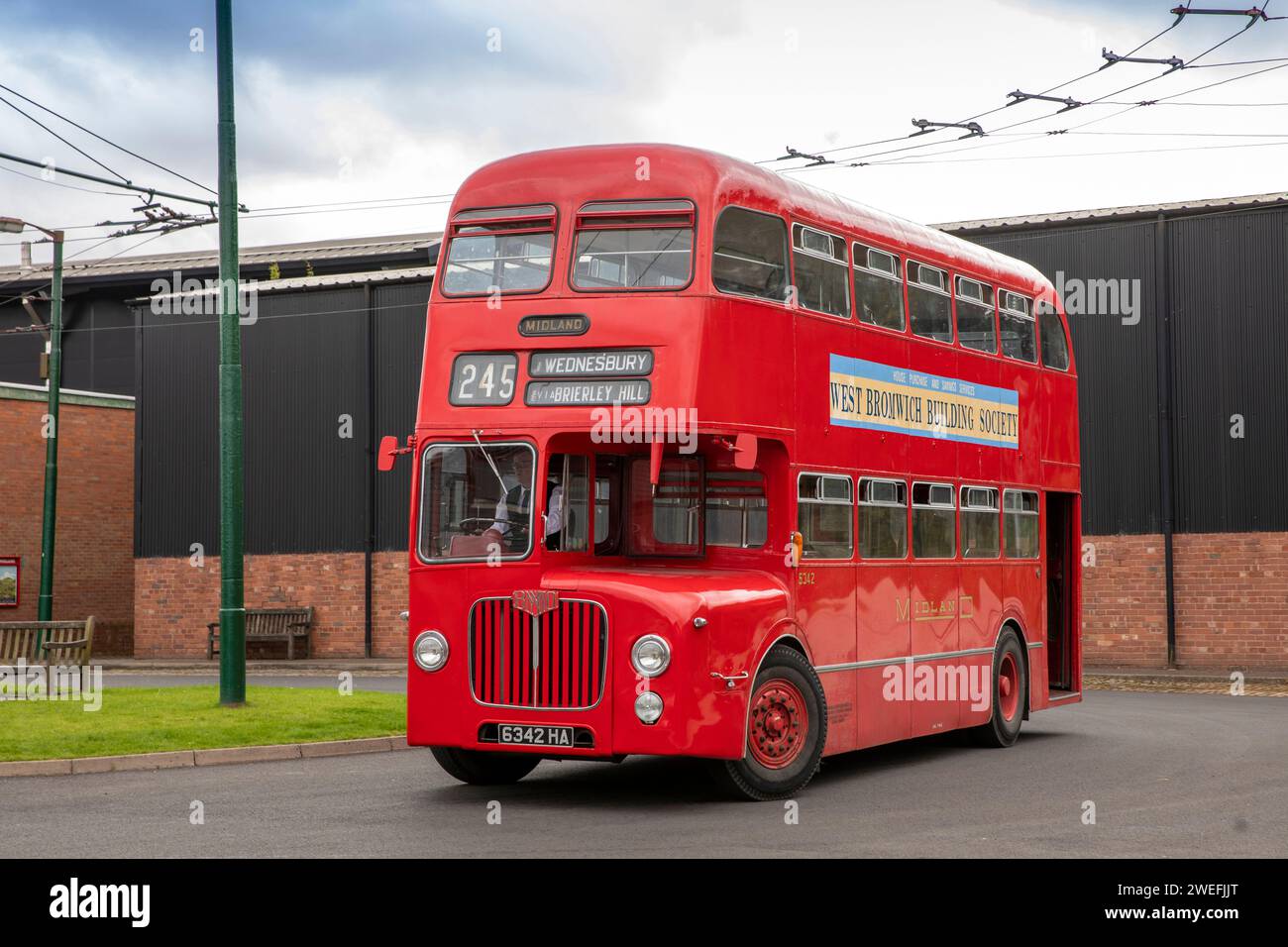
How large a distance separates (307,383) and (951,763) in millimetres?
23111

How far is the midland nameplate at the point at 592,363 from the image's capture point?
37.6ft

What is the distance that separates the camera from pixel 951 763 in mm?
14617

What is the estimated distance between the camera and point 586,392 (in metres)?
11.5

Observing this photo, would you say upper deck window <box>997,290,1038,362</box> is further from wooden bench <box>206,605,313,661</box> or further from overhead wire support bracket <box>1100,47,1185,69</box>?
wooden bench <box>206,605,313,661</box>

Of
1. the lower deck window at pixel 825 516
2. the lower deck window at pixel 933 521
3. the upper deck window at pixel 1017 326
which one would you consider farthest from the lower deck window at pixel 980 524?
the lower deck window at pixel 825 516

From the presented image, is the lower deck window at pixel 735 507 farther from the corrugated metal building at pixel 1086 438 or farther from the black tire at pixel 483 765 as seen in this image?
the corrugated metal building at pixel 1086 438

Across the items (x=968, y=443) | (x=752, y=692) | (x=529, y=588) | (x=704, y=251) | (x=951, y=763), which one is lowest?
(x=951, y=763)

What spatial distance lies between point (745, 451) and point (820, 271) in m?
2.03

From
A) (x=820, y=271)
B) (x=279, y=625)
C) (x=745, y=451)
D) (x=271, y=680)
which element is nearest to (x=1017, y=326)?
(x=820, y=271)

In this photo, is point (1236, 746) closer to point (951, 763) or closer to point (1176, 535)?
point (951, 763)

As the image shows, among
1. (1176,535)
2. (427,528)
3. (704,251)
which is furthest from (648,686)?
(1176,535)

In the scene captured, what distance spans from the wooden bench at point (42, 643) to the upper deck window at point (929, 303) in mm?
12308

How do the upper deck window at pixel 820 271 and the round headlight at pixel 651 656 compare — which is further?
the upper deck window at pixel 820 271

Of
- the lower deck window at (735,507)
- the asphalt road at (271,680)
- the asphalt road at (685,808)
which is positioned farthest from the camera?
the asphalt road at (271,680)
